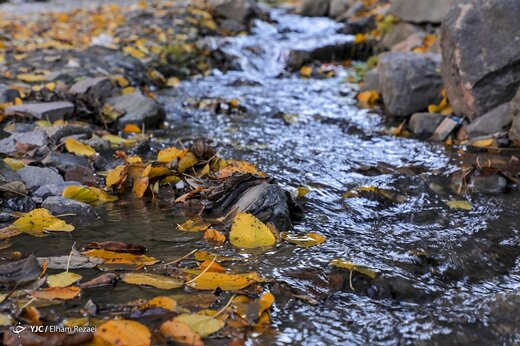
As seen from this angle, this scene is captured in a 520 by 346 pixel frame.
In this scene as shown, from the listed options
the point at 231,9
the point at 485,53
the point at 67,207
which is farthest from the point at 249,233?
the point at 231,9

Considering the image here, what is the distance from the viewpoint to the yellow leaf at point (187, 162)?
3.14 metres

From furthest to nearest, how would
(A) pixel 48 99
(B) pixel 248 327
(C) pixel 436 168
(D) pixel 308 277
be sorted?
(A) pixel 48 99 < (C) pixel 436 168 < (D) pixel 308 277 < (B) pixel 248 327

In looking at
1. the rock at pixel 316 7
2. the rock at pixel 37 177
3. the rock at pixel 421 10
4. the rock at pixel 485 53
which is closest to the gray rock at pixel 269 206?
the rock at pixel 37 177

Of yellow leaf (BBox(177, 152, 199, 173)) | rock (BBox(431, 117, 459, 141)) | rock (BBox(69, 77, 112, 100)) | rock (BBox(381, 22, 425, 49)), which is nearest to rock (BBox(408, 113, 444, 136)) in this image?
rock (BBox(431, 117, 459, 141))

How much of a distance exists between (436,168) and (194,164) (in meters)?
1.63

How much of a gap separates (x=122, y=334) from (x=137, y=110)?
11.0 feet

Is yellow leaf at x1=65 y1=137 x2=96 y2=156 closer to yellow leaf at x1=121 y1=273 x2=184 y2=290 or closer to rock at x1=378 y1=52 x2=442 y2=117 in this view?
yellow leaf at x1=121 y1=273 x2=184 y2=290

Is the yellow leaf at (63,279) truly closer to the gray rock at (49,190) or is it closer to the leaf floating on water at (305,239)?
the leaf floating on water at (305,239)

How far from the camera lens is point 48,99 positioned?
181 inches

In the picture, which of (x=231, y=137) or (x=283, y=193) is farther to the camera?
(x=231, y=137)

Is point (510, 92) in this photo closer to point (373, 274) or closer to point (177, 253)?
point (373, 274)

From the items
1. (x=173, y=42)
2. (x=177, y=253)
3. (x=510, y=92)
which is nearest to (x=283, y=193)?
(x=177, y=253)

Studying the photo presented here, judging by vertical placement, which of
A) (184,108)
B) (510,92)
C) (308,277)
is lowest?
(184,108)

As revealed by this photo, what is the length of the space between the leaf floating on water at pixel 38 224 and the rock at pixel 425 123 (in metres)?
3.14
